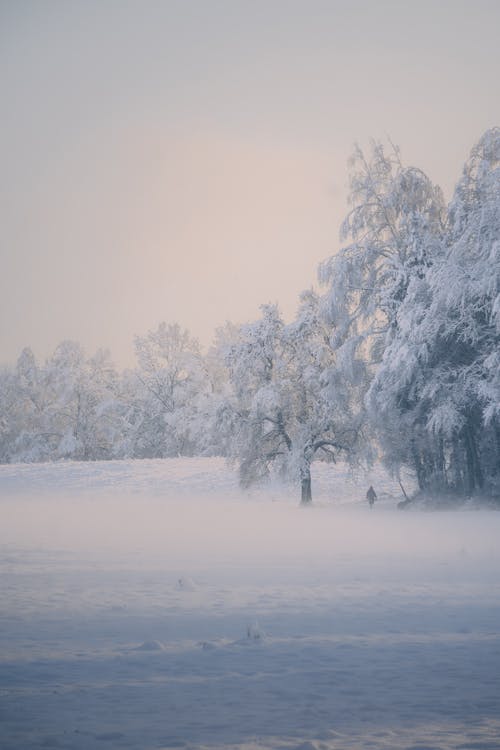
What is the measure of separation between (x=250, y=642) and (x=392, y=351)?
2120 centimetres

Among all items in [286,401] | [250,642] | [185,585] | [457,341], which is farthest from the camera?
[286,401]

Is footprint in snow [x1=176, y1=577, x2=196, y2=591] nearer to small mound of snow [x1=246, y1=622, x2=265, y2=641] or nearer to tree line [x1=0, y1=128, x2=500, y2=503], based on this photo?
small mound of snow [x1=246, y1=622, x2=265, y2=641]

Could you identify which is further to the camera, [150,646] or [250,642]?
[250,642]

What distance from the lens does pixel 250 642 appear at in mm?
7066

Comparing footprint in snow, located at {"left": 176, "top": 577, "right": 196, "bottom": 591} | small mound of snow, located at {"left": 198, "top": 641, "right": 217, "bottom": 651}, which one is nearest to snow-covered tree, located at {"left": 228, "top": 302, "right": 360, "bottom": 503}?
footprint in snow, located at {"left": 176, "top": 577, "right": 196, "bottom": 591}

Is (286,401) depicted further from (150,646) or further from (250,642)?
(150,646)

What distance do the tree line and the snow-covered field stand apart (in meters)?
10.3

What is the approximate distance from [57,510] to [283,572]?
68.2ft

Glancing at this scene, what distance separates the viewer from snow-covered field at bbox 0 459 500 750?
4.80 meters

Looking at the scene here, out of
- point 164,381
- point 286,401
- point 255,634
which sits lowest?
point 255,634

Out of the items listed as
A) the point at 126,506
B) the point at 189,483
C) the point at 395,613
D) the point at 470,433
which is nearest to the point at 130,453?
the point at 189,483

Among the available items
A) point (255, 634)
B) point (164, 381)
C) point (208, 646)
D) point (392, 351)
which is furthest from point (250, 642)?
point (164, 381)

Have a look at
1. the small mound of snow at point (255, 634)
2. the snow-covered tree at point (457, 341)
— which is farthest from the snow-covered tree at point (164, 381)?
the small mound of snow at point (255, 634)

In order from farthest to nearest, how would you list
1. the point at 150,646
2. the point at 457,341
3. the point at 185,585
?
the point at 457,341 < the point at 185,585 < the point at 150,646
